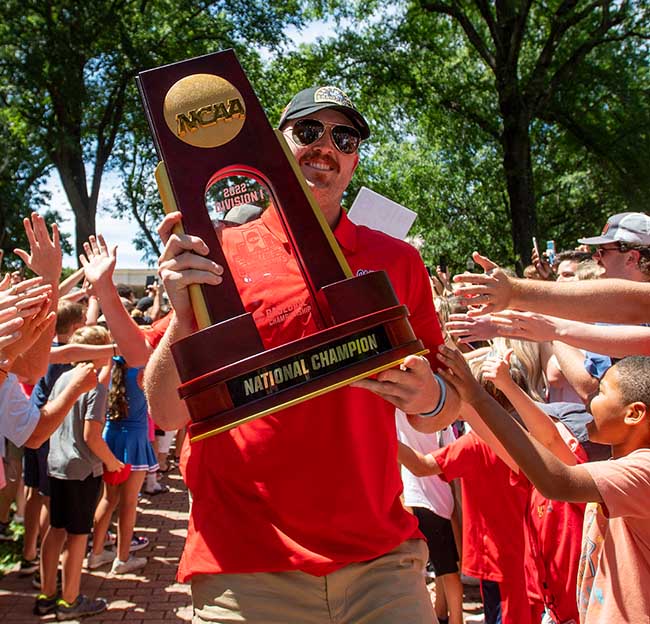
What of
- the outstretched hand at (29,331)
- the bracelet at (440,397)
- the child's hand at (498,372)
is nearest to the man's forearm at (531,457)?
the bracelet at (440,397)

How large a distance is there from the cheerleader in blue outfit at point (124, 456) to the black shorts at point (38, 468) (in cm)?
58

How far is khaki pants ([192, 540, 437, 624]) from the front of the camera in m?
2.12

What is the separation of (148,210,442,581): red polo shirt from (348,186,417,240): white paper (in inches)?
46.3

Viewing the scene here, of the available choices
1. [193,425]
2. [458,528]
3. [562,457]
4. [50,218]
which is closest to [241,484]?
[193,425]

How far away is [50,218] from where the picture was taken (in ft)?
100

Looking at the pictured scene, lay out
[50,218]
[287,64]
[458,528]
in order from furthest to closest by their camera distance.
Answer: [50,218], [287,64], [458,528]

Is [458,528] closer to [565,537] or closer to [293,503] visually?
[565,537]

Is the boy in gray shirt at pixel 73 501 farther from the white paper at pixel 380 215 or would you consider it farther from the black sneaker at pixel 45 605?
the white paper at pixel 380 215

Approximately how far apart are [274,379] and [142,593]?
4728mm

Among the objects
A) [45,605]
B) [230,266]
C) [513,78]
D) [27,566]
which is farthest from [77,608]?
[513,78]

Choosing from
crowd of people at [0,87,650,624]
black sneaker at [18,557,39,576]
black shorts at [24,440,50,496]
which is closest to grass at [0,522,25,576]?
black sneaker at [18,557,39,576]

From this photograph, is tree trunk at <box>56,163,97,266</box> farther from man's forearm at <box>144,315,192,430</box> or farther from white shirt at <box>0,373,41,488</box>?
man's forearm at <box>144,315,192,430</box>

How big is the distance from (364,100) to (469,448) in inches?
642

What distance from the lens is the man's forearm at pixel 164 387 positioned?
2.16m
